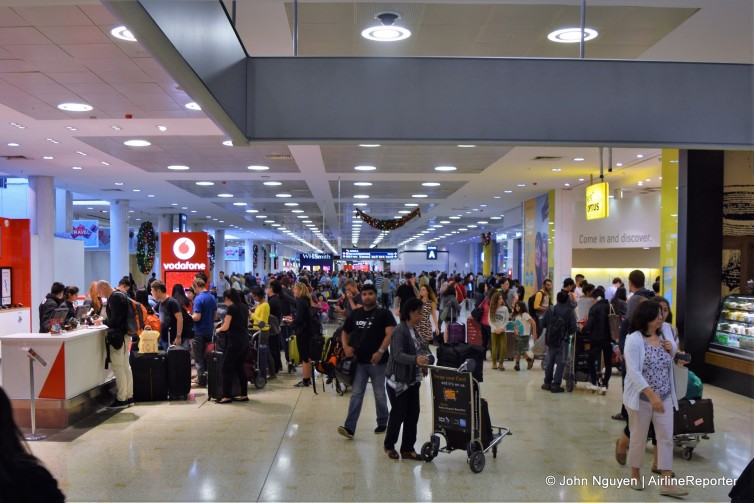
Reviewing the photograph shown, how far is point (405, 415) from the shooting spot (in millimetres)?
6242

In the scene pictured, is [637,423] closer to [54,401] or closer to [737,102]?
[737,102]

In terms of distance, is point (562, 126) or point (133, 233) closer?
point (562, 126)

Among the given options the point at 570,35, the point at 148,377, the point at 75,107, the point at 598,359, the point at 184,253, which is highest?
the point at 570,35

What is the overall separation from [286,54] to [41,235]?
11052 millimetres

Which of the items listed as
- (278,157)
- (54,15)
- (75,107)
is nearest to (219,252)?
(278,157)

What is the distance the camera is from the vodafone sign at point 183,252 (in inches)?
586

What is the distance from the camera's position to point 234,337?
8.86m

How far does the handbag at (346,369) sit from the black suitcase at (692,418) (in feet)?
11.2

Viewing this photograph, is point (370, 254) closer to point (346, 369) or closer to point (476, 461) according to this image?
point (346, 369)

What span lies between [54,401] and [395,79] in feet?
19.8

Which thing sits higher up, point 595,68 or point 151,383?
point 595,68

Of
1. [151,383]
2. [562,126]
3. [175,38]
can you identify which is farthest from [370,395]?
[175,38]

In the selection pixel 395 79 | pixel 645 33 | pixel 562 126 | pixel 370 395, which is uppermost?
pixel 645 33

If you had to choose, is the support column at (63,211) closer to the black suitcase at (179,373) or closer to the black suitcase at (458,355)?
the black suitcase at (179,373)
